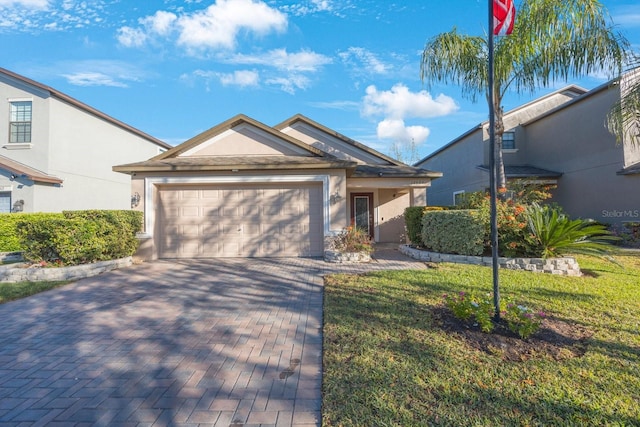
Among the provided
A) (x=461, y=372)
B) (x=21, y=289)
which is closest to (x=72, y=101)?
(x=21, y=289)

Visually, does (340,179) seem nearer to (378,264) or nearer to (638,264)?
(378,264)

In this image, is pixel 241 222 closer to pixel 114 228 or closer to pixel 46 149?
pixel 114 228

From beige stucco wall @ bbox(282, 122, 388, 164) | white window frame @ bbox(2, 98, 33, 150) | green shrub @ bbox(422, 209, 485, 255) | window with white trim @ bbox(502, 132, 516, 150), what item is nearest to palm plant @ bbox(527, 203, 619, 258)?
green shrub @ bbox(422, 209, 485, 255)

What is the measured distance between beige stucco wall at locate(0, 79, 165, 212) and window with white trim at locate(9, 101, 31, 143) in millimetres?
220

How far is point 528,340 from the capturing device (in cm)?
385

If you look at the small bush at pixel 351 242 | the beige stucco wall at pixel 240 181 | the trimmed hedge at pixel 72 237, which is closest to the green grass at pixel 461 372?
the small bush at pixel 351 242

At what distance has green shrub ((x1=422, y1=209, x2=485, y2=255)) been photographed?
8523 mm

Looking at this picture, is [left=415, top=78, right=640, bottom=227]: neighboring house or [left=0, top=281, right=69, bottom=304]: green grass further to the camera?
[left=415, top=78, right=640, bottom=227]: neighboring house

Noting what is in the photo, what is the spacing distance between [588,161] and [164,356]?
19.0 m

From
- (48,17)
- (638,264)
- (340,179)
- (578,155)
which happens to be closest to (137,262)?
(340,179)

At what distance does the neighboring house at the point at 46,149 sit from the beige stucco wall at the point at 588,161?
24637 millimetres

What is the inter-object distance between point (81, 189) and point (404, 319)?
18.2 metres

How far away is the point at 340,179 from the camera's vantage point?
34.7 feet

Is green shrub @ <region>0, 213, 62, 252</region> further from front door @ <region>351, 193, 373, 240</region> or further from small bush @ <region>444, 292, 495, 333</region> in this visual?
small bush @ <region>444, 292, 495, 333</region>
